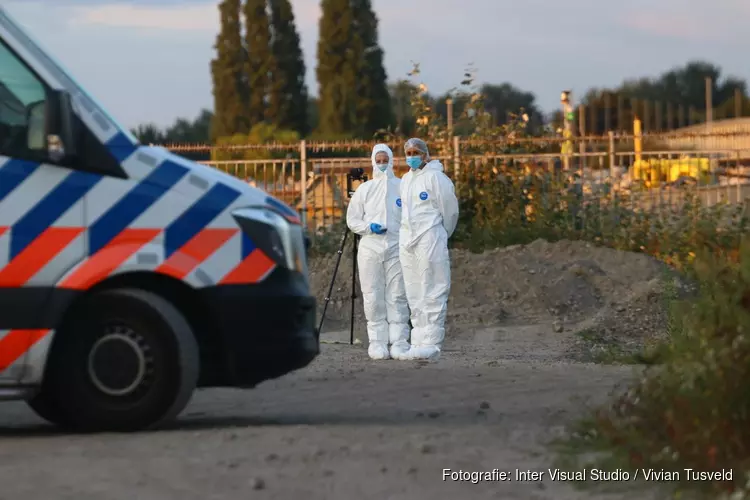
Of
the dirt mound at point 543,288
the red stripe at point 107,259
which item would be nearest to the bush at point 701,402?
the red stripe at point 107,259

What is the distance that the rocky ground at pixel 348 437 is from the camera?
677cm

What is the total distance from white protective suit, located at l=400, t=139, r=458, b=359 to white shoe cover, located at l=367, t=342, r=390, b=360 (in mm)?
249

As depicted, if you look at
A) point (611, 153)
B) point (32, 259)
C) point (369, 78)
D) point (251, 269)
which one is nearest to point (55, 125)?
point (32, 259)

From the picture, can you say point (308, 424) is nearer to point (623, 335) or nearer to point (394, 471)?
point (394, 471)

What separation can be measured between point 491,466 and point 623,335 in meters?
10.6

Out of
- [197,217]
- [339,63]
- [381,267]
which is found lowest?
[381,267]

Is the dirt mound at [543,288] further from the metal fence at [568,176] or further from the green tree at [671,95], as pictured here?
the green tree at [671,95]

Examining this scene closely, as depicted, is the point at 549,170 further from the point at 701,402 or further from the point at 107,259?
the point at 701,402

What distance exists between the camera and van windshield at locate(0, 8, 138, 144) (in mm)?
8258

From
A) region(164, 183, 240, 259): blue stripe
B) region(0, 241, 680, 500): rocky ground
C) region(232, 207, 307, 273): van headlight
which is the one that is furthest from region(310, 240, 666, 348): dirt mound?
region(164, 183, 240, 259): blue stripe

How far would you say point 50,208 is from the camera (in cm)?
825

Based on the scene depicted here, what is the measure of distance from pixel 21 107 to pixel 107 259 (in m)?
0.93

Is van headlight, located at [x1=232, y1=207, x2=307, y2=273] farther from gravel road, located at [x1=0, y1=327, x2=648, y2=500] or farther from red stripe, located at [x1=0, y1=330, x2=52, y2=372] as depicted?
red stripe, located at [x1=0, y1=330, x2=52, y2=372]

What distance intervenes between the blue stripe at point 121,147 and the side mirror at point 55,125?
0.22 m
